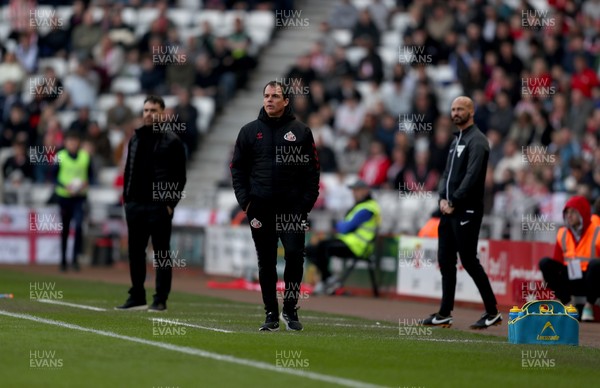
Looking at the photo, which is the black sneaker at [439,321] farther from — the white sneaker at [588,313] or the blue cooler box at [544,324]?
the white sneaker at [588,313]

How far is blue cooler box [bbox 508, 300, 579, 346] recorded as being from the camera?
1417cm

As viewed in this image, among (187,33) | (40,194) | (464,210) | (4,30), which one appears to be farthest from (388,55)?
(464,210)

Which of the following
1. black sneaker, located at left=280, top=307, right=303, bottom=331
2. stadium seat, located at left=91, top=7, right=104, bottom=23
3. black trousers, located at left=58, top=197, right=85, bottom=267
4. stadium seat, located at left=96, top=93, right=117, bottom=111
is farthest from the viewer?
stadium seat, located at left=91, top=7, right=104, bottom=23

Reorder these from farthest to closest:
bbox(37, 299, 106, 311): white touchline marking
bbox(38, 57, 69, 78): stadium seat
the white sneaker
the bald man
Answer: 1. bbox(38, 57, 69, 78): stadium seat
2. the white sneaker
3. bbox(37, 299, 106, 311): white touchline marking
4. the bald man

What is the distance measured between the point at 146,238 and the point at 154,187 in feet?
2.17

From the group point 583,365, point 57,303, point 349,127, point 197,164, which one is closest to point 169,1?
point 197,164

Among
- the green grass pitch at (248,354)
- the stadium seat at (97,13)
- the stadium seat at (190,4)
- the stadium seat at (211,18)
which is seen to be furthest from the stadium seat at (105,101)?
the green grass pitch at (248,354)

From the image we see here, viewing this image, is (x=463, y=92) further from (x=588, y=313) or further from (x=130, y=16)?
(x=588, y=313)

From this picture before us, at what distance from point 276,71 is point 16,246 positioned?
7.34m

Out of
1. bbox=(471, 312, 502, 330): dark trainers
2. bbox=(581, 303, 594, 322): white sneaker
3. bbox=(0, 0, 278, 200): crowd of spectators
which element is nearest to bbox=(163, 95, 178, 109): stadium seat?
bbox=(0, 0, 278, 200): crowd of spectators

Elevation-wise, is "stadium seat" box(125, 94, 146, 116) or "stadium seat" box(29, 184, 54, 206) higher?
"stadium seat" box(125, 94, 146, 116)

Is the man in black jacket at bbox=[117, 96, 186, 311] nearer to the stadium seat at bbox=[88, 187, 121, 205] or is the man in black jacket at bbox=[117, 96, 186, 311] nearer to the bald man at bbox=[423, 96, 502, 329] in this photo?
the bald man at bbox=[423, 96, 502, 329]

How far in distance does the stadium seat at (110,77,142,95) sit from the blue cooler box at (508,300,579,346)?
2047 cm

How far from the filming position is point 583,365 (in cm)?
1237
